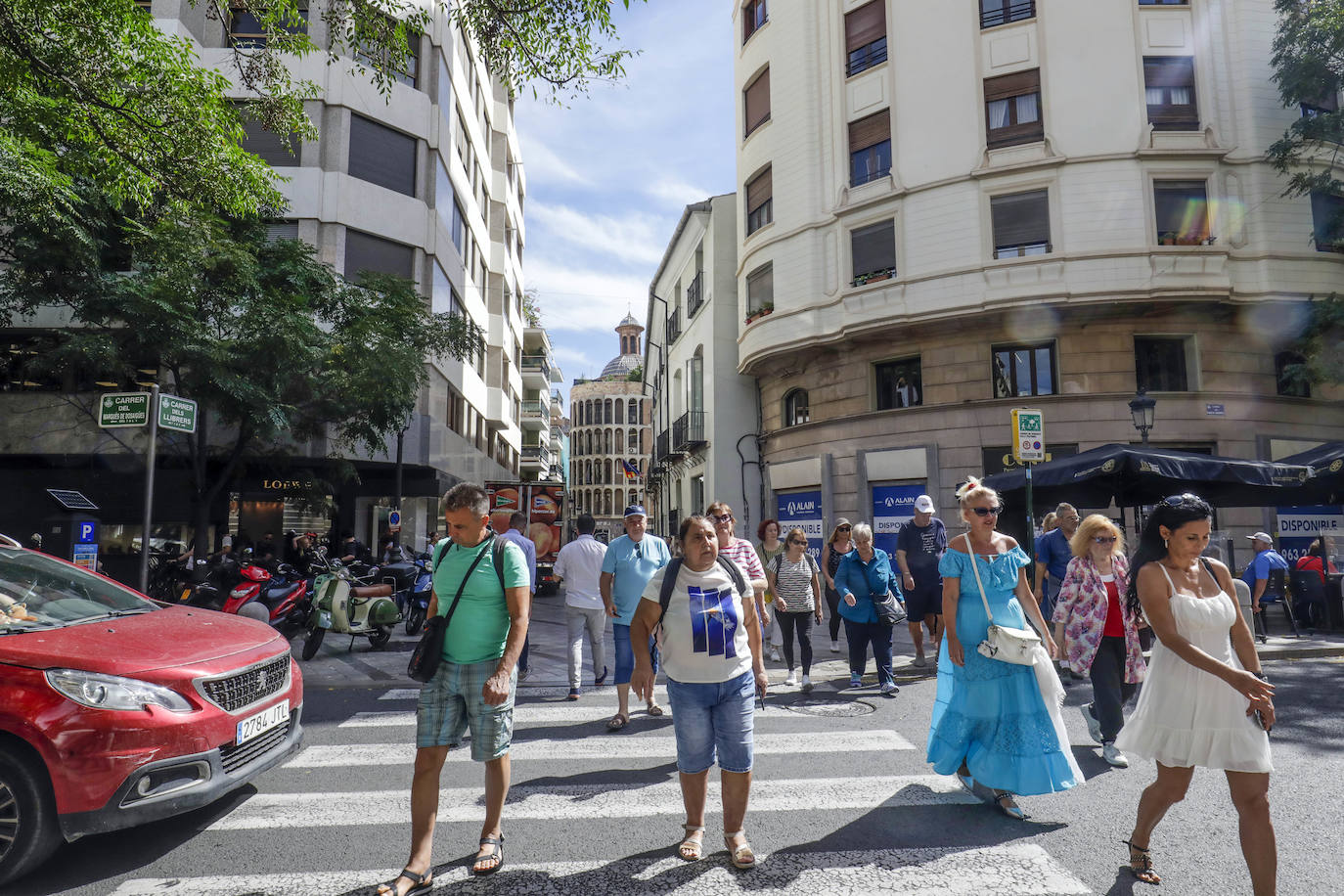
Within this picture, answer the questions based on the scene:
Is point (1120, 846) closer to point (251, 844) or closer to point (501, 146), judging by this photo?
point (251, 844)

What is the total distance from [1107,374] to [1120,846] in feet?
51.9

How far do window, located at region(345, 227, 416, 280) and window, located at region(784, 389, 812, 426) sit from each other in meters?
10.6

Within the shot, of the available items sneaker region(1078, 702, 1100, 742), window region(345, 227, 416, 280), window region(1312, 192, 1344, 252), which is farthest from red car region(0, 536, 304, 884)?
window region(1312, 192, 1344, 252)

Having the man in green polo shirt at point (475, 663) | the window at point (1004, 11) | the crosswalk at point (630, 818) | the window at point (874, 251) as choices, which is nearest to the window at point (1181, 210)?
the window at point (1004, 11)

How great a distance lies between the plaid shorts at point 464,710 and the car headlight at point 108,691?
1.24 metres

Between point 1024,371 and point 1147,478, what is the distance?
7.25 meters

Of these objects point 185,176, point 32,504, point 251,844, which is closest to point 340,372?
point 185,176

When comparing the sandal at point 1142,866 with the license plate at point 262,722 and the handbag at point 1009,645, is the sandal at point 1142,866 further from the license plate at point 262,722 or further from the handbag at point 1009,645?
the license plate at point 262,722

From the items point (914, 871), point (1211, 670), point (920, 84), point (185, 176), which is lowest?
point (914, 871)

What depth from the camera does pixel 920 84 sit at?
19.1 meters

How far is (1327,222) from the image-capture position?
17844mm

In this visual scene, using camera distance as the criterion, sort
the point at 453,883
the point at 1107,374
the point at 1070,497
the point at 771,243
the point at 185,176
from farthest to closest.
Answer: the point at 771,243
the point at 1107,374
the point at 1070,497
the point at 185,176
the point at 453,883

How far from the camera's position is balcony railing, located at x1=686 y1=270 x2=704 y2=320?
29047mm

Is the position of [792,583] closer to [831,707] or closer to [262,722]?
[831,707]
